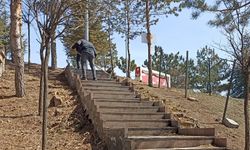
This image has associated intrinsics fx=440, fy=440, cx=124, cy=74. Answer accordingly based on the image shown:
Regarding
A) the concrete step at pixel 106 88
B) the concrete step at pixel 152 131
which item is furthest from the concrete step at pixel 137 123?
the concrete step at pixel 106 88

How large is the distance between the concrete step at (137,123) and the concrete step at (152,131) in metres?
0.41

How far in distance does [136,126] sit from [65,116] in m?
2.11

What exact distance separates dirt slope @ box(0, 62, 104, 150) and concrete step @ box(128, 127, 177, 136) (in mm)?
840

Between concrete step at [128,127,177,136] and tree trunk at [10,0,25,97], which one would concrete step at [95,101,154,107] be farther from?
tree trunk at [10,0,25,97]

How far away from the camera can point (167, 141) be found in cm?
971

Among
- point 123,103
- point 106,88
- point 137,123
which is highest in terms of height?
point 106,88

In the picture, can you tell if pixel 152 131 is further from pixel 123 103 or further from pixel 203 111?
pixel 203 111

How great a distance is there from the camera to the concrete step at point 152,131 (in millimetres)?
10430

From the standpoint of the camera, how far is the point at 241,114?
16.8 meters

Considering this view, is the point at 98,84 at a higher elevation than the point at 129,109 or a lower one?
higher

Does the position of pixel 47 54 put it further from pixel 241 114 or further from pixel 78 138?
pixel 241 114

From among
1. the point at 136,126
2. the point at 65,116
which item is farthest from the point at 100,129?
the point at 65,116

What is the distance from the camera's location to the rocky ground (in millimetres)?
10203

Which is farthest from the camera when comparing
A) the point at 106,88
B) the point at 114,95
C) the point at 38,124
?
the point at 106,88
